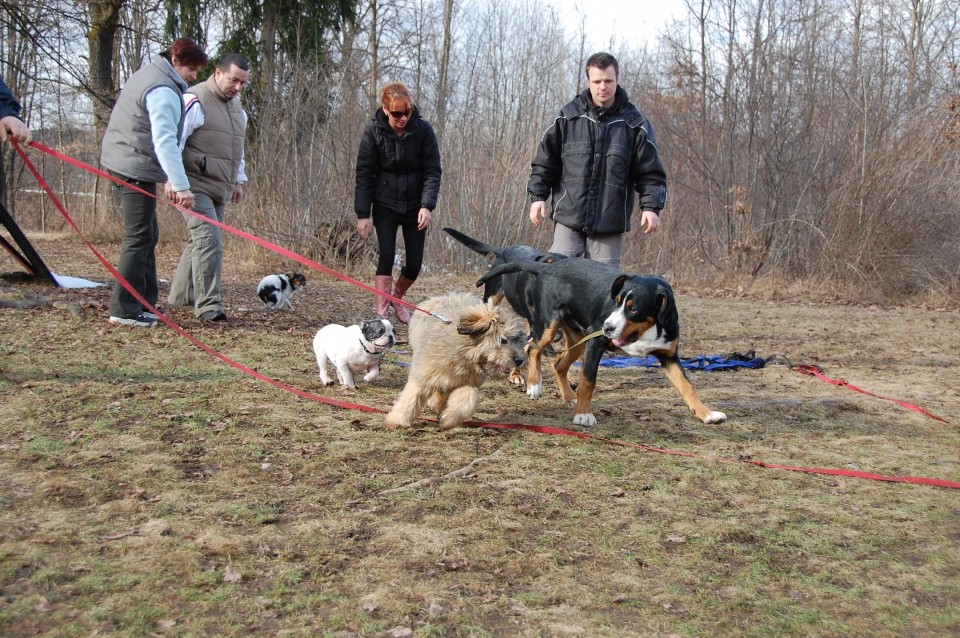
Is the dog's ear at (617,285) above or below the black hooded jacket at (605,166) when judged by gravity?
below

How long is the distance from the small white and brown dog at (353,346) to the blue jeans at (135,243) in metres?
2.15

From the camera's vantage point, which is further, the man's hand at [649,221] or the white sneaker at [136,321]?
the white sneaker at [136,321]

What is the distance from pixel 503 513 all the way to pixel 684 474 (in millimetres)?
1190

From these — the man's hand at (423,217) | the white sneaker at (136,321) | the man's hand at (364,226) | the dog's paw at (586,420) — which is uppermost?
the man's hand at (423,217)

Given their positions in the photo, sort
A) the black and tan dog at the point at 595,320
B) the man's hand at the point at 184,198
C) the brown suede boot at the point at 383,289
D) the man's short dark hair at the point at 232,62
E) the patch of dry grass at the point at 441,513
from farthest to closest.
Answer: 1. the brown suede boot at the point at 383,289
2. the man's short dark hair at the point at 232,62
3. the man's hand at the point at 184,198
4. the black and tan dog at the point at 595,320
5. the patch of dry grass at the point at 441,513

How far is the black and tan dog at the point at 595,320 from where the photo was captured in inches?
180

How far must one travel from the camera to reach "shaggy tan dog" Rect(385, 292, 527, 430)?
443cm

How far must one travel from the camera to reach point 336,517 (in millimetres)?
3326

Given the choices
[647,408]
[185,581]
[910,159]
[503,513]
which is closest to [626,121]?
[647,408]

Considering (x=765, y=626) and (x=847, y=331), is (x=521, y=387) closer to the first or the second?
(x=765, y=626)

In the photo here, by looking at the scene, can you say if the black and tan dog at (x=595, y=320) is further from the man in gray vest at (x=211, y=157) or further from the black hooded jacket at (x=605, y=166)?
the man in gray vest at (x=211, y=157)

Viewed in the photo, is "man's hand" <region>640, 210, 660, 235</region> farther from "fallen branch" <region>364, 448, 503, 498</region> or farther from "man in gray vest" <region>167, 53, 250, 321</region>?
"man in gray vest" <region>167, 53, 250, 321</region>

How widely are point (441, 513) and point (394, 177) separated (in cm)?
473

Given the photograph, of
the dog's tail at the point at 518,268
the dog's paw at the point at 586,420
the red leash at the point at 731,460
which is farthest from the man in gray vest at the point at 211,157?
the dog's paw at the point at 586,420
